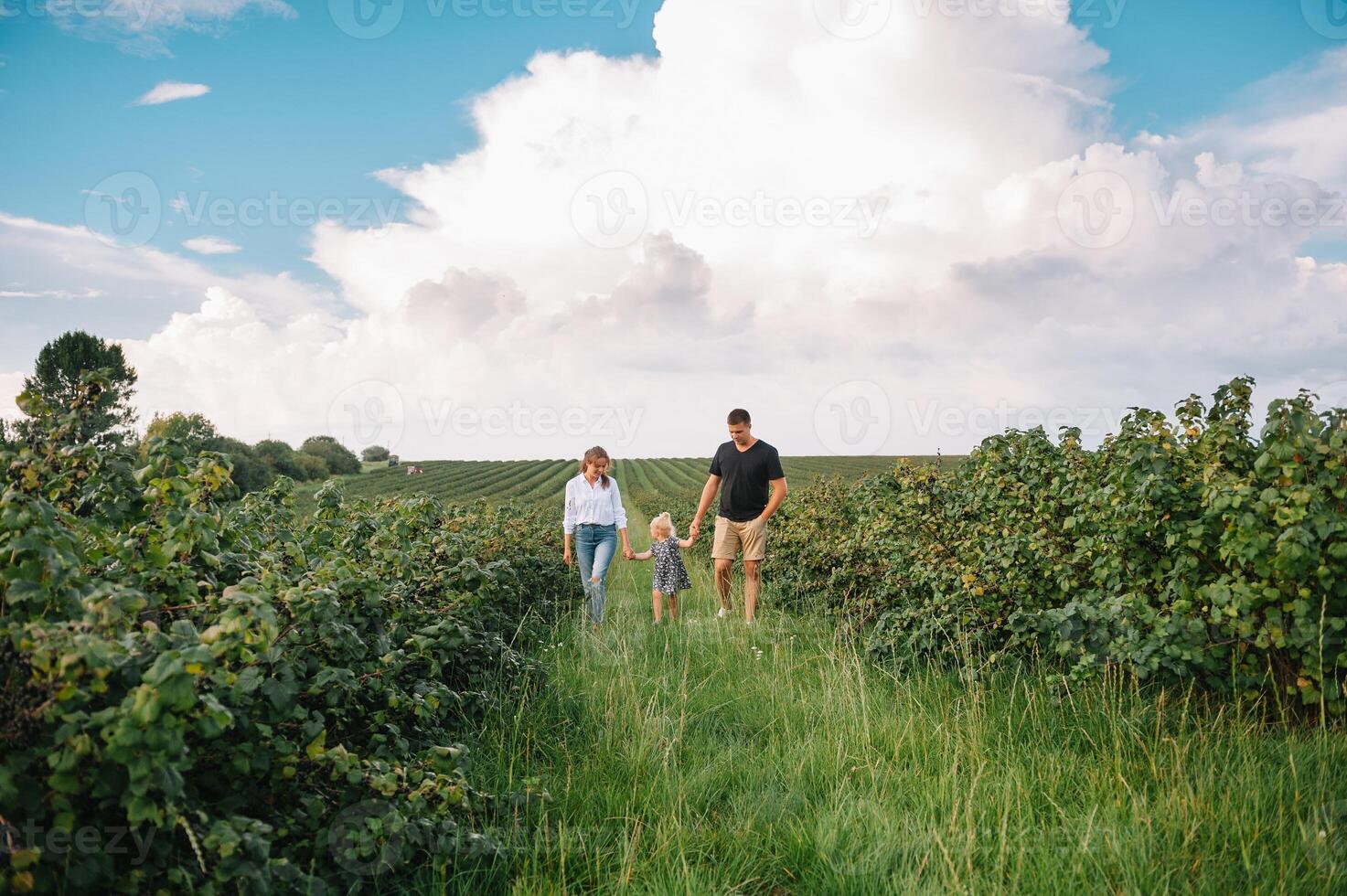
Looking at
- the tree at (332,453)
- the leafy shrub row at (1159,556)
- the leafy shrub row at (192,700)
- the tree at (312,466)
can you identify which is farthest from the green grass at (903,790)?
the tree at (332,453)

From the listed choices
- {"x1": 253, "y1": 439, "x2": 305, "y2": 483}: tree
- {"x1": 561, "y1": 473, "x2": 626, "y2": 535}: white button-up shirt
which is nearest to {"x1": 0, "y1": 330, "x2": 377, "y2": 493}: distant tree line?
{"x1": 253, "y1": 439, "x2": 305, "y2": 483}: tree

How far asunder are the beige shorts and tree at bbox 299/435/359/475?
276 ft

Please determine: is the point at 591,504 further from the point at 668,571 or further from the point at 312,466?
the point at 312,466

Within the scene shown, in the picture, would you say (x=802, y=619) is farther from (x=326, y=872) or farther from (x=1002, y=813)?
(x=326, y=872)

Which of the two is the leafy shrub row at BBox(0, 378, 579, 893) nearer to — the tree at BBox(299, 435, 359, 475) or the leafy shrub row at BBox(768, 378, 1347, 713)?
the leafy shrub row at BBox(768, 378, 1347, 713)

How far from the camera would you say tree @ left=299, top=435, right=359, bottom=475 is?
86.8m

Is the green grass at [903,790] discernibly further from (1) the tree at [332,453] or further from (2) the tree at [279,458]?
(1) the tree at [332,453]

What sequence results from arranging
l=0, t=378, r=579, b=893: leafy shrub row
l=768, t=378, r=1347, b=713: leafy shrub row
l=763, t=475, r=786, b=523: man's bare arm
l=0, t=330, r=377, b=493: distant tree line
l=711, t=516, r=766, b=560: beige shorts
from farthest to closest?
l=0, t=330, r=377, b=493: distant tree line
l=711, t=516, r=766, b=560: beige shorts
l=763, t=475, r=786, b=523: man's bare arm
l=768, t=378, r=1347, b=713: leafy shrub row
l=0, t=378, r=579, b=893: leafy shrub row

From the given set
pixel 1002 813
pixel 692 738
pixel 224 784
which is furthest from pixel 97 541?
pixel 1002 813

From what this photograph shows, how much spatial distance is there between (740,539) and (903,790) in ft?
15.9

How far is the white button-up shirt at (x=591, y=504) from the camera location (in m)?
8.18

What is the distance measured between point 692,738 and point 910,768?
121 centimetres

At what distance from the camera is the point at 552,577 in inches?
383

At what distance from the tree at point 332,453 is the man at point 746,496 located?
277ft
